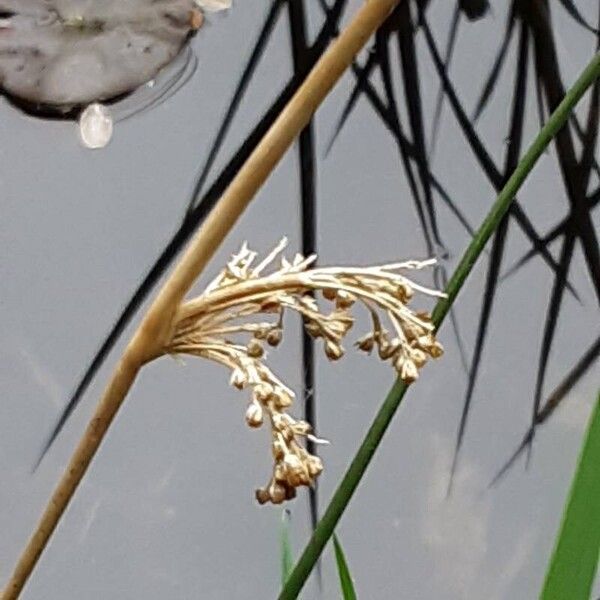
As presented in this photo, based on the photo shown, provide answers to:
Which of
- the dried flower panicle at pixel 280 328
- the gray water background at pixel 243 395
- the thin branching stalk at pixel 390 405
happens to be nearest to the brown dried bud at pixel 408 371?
the dried flower panicle at pixel 280 328

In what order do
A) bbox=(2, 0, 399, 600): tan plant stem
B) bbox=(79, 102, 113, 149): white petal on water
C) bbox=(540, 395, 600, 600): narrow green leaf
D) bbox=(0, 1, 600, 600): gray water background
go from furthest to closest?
bbox=(79, 102, 113, 149): white petal on water → bbox=(0, 1, 600, 600): gray water background → bbox=(540, 395, 600, 600): narrow green leaf → bbox=(2, 0, 399, 600): tan plant stem

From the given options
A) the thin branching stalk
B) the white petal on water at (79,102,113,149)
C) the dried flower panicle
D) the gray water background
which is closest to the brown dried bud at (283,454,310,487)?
the dried flower panicle

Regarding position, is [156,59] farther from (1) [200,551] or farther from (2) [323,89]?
(2) [323,89]

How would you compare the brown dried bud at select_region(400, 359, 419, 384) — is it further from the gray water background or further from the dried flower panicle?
the gray water background

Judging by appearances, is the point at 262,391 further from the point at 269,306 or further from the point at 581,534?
the point at 581,534

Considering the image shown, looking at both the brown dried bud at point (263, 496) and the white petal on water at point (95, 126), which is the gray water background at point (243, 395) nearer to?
the white petal on water at point (95, 126)

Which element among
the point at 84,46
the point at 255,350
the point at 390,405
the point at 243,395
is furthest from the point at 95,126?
the point at 255,350
